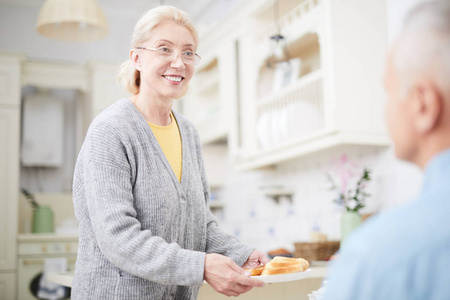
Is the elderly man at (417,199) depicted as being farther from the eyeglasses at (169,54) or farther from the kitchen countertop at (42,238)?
the kitchen countertop at (42,238)

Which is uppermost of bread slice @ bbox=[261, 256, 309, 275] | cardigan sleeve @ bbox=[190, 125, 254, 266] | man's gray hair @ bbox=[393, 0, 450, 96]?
man's gray hair @ bbox=[393, 0, 450, 96]

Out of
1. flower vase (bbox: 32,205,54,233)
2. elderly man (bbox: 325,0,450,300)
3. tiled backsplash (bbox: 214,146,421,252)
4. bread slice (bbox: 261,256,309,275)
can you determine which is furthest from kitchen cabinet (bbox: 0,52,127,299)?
elderly man (bbox: 325,0,450,300)

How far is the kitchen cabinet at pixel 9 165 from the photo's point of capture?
4.17 meters

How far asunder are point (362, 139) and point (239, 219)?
5.93 ft

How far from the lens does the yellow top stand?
1.34 metres

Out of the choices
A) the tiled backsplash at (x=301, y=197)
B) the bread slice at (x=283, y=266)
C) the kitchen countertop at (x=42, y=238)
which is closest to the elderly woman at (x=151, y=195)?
the bread slice at (x=283, y=266)

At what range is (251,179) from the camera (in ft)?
13.0

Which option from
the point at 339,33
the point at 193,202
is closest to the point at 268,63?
the point at 339,33

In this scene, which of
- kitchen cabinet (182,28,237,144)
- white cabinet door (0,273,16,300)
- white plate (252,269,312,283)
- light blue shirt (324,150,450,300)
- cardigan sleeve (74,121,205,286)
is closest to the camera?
light blue shirt (324,150,450,300)

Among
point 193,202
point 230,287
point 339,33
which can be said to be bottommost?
point 230,287

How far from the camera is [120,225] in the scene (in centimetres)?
110

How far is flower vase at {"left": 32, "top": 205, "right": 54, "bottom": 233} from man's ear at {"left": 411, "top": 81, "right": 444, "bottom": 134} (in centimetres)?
434

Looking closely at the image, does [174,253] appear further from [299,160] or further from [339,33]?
[299,160]

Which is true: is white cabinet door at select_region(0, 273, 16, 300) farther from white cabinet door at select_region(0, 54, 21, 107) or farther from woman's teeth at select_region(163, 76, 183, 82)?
woman's teeth at select_region(163, 76, 183, 82)
